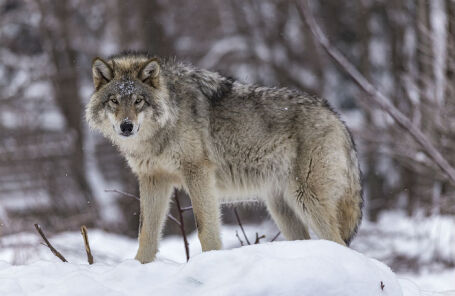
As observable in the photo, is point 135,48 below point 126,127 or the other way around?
the other way around

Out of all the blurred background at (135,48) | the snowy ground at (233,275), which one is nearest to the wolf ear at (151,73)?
the snowy ground at (233,275)

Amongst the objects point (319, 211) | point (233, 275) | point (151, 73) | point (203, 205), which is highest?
point (151, 73)

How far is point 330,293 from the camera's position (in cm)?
265

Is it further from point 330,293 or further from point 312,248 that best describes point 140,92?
point 330,293

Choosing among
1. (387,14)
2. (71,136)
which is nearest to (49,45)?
(71,136)

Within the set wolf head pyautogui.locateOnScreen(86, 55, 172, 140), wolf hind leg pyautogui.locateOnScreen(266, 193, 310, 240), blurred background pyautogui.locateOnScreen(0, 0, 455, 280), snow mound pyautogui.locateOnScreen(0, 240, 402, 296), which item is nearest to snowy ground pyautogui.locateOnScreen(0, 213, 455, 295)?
snow mound pyautogui.locateOnScreen(0, 240, 402, 296)

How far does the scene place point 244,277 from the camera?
2654mm

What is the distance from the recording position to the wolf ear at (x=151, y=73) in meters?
4.83

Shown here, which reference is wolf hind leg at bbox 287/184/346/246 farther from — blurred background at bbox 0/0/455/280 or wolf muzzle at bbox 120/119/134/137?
blurred background at bbox 0/0/455/280

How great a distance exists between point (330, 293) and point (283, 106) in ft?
8.80

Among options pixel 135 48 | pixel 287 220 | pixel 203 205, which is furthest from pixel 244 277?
pixel 135 48

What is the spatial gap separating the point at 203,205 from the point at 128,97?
1.08 meters

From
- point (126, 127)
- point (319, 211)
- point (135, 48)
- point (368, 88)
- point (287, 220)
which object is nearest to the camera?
point (368, 88)

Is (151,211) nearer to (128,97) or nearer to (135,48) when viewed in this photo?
(128,97)
